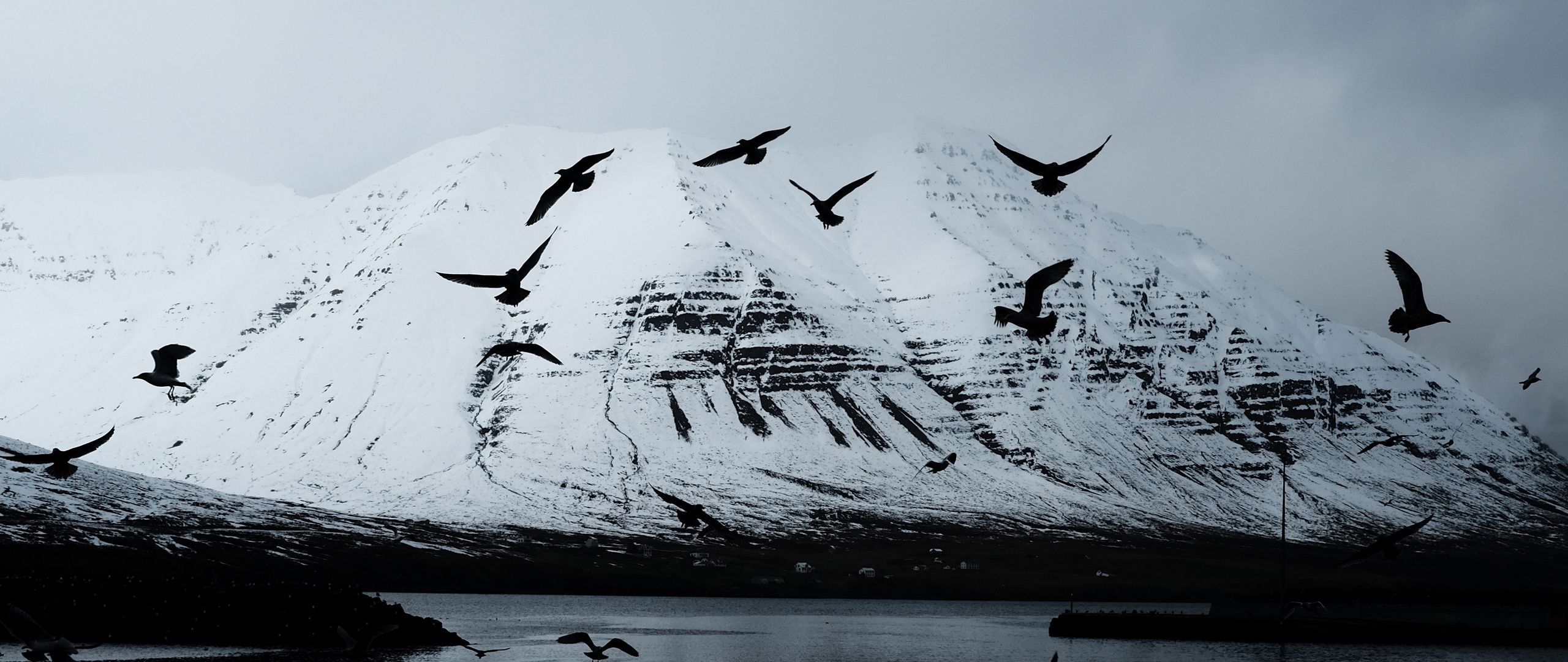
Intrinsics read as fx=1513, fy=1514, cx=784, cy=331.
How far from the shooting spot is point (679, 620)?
182 m

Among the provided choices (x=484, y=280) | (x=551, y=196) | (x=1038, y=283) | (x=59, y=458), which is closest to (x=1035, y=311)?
(x=1038, y=283)

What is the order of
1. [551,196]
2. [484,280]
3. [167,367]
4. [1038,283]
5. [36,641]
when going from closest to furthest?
[551,196] → [484,280] → [1038,283] → [167,367] → [36,641]

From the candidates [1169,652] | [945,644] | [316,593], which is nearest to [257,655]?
[316,593]

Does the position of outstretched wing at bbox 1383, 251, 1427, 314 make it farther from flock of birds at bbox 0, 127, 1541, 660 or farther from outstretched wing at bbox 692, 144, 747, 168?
outstretched wing at bbox 692, 144, 747, 168

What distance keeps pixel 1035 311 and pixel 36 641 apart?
6537cm

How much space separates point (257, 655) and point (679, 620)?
86309mm

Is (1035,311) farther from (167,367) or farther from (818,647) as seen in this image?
(818,647)

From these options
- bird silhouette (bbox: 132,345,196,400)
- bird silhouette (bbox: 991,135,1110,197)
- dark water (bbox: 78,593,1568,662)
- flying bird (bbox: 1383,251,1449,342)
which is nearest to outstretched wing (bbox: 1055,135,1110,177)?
bird silhouette (bbox: 991,135,1110,197)

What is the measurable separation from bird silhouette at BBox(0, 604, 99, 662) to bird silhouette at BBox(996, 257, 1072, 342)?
32104mm

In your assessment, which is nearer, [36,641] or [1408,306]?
[1408,306]

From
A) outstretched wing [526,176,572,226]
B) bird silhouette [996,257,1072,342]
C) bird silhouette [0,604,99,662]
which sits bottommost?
bird silhouette [0,604,99,662]

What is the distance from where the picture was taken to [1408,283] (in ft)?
141

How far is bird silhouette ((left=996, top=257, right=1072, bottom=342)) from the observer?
4081cm

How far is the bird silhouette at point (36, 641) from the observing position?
181 ft
